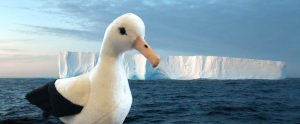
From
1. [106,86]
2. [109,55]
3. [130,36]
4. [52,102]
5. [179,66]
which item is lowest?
[179,66]

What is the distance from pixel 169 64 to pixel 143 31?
2082 inches

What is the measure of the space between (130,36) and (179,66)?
54.1 metres

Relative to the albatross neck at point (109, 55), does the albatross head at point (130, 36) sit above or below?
above

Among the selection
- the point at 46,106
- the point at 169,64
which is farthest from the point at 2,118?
the point at 169,64

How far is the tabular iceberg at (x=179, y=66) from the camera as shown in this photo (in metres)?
50.3

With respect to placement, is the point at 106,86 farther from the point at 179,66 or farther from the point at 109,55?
the point at 179,66

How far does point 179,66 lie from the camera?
55.9m

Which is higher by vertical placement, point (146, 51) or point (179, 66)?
point (146, 51)

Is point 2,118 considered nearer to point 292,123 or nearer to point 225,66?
point 292,123

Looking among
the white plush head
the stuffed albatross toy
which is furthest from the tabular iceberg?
the white plush head

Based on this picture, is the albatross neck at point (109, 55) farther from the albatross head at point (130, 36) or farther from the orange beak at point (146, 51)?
the orange beak at point (146, 51)

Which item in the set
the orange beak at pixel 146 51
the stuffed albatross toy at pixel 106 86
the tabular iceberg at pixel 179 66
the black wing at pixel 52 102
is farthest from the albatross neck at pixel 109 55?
the tabular iceberg at pixel 179 66

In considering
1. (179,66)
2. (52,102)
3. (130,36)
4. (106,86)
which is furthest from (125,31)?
(179,66)

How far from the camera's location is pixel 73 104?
2209 mm
